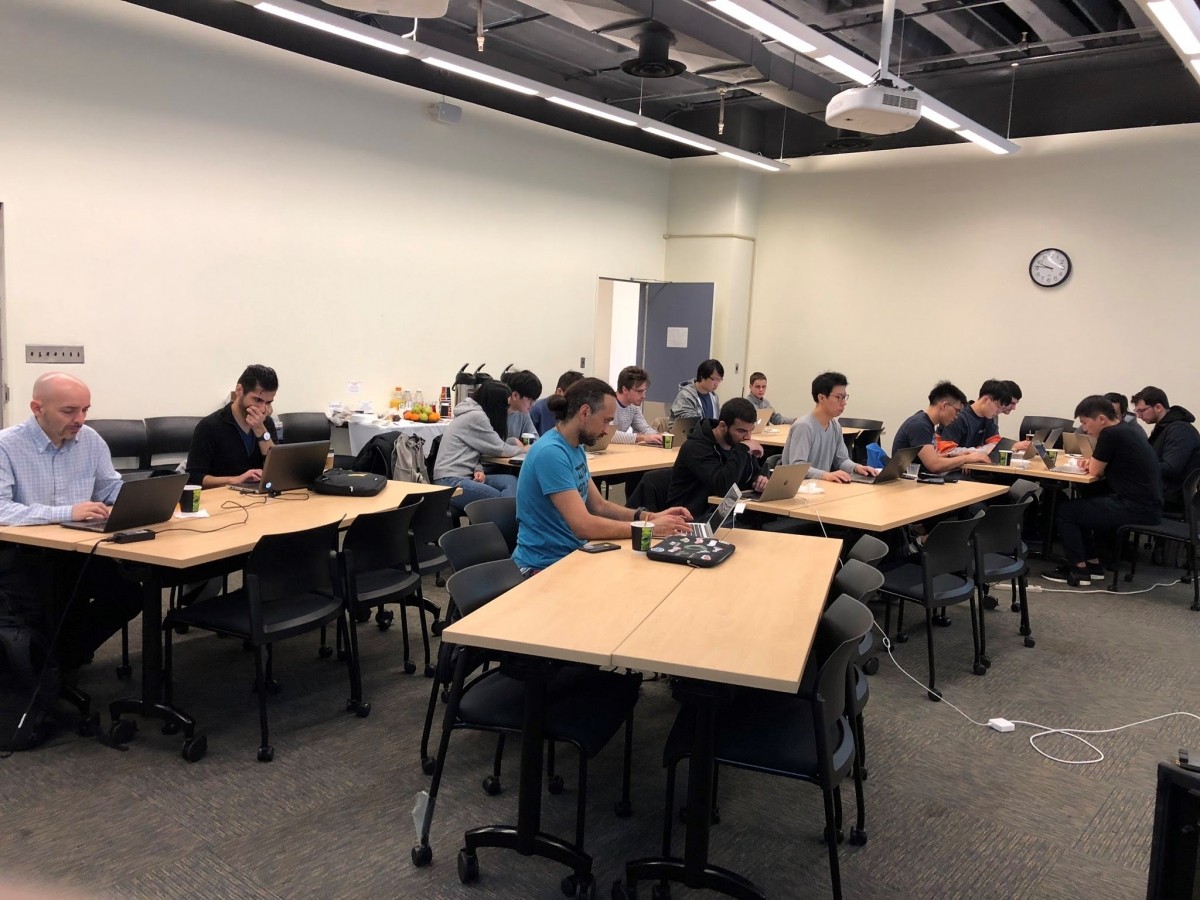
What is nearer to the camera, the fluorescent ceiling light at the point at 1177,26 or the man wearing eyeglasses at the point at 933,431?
the fluorescent ceiling light at the point at 1177,26

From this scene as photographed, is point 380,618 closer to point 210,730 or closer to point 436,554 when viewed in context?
point 436,554

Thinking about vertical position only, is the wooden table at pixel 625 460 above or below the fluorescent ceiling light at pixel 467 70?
below

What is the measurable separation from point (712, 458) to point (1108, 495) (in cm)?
355

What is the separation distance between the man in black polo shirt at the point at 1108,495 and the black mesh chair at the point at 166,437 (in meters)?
6.33

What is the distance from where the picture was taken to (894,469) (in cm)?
539

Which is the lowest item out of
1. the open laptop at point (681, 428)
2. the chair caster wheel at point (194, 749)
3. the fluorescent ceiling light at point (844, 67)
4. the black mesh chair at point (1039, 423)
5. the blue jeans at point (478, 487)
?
the chair caster wheel at point (194, 749)

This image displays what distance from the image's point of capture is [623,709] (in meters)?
2.61

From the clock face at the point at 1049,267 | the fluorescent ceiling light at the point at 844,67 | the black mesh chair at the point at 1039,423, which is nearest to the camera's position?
the fluorescent ceiling light at the point at 844,67

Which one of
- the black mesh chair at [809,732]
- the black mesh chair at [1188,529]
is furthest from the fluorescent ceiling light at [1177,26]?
the black mesh chair at [809,732]

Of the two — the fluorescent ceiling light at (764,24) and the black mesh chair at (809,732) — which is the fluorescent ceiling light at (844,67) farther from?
the black mesh chair at (809,732)

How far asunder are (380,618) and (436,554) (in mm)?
547

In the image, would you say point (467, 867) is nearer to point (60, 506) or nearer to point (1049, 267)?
point (60, 506)

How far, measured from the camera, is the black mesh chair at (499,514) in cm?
380

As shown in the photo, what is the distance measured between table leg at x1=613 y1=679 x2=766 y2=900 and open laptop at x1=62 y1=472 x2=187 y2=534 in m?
2.19
